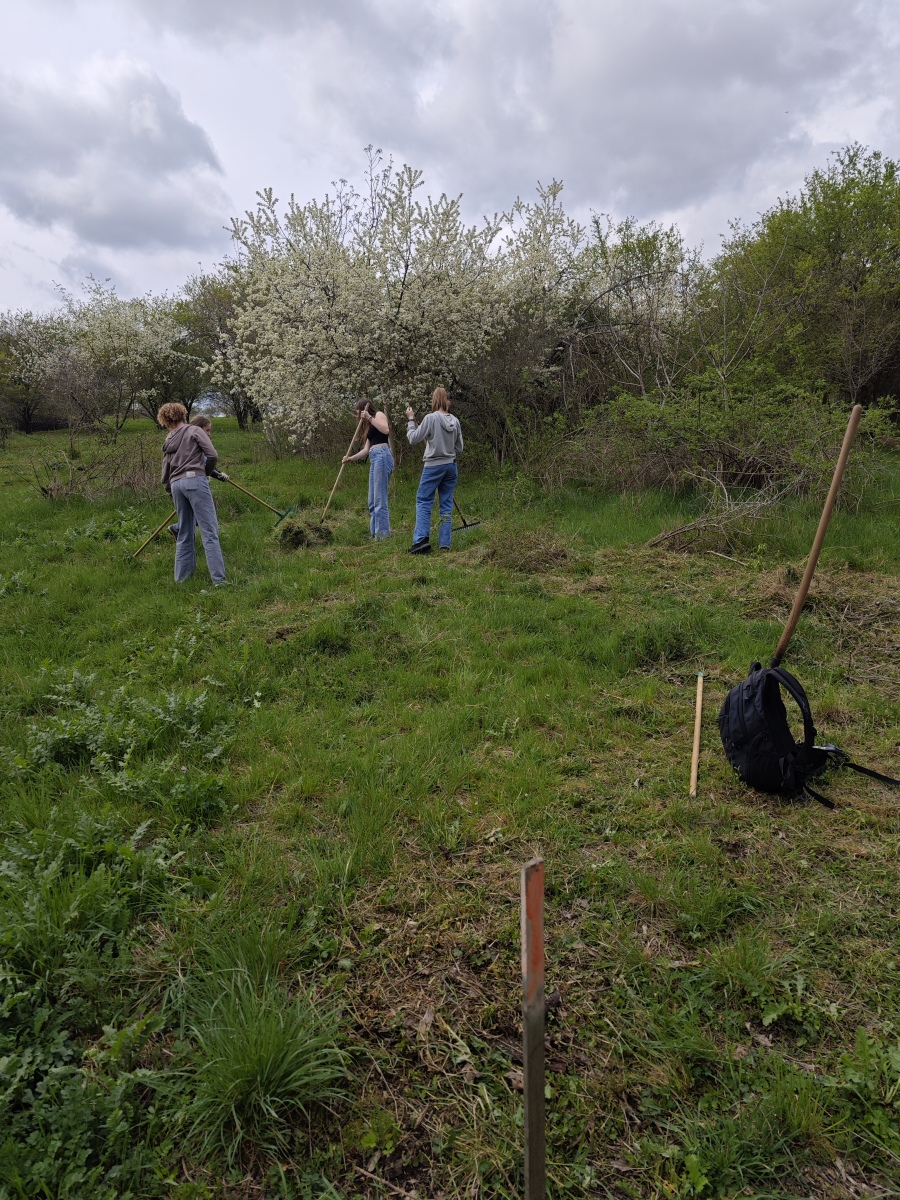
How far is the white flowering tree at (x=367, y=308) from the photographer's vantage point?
1231cm

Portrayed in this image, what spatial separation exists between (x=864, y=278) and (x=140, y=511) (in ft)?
63.1

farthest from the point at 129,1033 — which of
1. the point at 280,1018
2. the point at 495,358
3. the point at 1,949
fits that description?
the point at 495,358

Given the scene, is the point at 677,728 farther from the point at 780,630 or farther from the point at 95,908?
the point at 95,908

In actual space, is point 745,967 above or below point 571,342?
below

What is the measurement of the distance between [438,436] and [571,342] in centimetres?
659

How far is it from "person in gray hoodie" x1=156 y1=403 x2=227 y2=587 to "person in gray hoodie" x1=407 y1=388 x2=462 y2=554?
246 centimetres

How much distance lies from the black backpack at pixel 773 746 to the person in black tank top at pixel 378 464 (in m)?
6.14

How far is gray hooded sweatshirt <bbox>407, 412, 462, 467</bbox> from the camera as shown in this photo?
25.6 feet

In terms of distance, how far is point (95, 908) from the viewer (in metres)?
2.36

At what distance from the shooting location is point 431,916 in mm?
2498

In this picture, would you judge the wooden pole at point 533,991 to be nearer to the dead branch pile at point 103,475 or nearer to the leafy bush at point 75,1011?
the leafy bush at point 75,1011

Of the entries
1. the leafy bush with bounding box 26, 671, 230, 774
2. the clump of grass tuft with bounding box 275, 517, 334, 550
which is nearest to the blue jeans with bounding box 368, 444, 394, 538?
the clump of grass tuft with bounding box 275, 517, 334, 550

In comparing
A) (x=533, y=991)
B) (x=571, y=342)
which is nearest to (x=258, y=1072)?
(x=533, y=991)

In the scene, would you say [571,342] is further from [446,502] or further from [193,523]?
[193,523]
